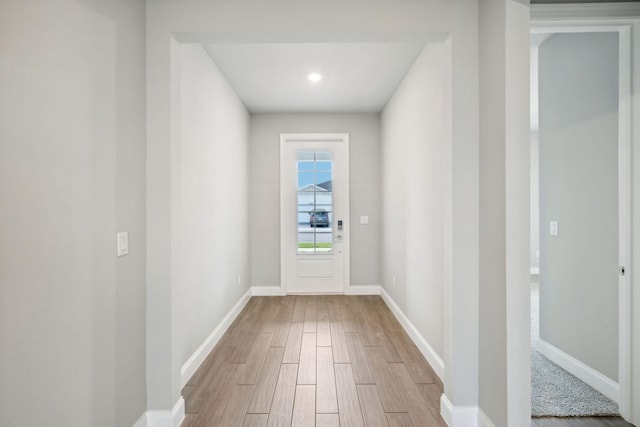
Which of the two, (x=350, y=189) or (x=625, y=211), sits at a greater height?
(x=350, y=189)

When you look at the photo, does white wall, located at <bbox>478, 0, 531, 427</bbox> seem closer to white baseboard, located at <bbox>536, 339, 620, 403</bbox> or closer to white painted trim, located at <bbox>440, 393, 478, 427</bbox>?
white painted trim, located at <bbox>440, 393, 478, 427</bbox>

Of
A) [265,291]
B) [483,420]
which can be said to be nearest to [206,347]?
[265,291]

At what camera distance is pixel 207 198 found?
2.93 metres

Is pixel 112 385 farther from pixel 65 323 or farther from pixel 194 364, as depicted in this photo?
pixel 194 364

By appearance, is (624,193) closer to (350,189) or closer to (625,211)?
(625,211)

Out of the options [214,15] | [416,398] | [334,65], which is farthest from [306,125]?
[416,398]

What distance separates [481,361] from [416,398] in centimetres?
59

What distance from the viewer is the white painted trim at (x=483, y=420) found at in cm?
177

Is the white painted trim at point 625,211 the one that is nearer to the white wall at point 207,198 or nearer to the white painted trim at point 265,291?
the white wall at point 207,198

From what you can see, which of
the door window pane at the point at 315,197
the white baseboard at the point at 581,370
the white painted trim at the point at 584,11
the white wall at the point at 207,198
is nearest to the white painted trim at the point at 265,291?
the white wall at the point at 207,198

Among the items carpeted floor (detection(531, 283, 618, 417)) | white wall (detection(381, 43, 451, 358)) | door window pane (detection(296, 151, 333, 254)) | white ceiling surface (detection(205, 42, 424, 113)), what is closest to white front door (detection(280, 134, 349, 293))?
door window pane (detection(296, 151, 333, 254))

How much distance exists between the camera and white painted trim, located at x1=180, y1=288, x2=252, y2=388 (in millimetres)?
2412

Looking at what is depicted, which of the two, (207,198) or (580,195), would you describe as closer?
(580,195)

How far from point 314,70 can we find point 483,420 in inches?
124
